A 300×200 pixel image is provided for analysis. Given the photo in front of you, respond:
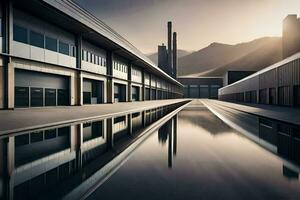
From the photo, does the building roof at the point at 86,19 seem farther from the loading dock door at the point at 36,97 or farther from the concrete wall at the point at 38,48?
the loading dock door at the point at 36,97

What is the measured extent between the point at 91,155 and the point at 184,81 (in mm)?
136800

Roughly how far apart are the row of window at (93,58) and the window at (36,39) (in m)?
8.74

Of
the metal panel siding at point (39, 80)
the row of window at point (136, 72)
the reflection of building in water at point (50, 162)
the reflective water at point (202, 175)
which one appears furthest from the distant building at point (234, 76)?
the reflective water at point (202, 175)

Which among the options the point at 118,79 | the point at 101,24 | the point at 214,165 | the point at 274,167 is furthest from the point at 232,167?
the point at 118,79

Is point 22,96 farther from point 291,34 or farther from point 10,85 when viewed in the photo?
point 291,34

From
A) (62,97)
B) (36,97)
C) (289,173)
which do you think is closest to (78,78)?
(62,97)

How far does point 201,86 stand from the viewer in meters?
140

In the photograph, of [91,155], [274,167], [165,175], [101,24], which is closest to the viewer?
[165,175]

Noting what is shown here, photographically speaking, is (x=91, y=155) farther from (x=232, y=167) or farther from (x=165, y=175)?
(x=232, y=167)

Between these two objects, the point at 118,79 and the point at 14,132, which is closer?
the point at 14,132

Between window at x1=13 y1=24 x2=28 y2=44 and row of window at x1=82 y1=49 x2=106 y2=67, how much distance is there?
435 inches

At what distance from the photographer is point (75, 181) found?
14.5 feet

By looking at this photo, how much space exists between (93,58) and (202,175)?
1361 inches

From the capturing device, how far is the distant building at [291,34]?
2557 inches
